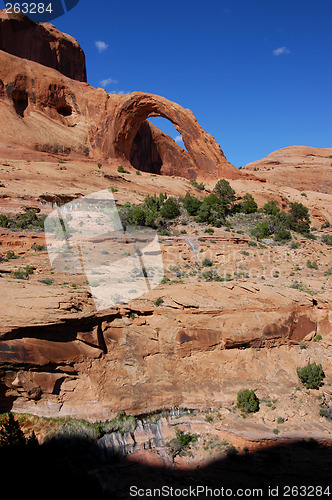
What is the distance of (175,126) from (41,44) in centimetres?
2005

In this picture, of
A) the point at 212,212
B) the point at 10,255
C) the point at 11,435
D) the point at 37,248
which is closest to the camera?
the point at 11,435

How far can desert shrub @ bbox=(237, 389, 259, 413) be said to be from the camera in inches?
404

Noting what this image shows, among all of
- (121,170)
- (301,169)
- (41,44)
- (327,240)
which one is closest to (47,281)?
(327,240)

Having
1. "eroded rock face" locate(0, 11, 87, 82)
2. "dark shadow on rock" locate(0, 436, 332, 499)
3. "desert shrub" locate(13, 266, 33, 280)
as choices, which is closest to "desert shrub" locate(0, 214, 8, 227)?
"desert shrub" locate(13, 266, 33, 280)

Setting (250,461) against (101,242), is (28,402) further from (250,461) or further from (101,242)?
(101,242)

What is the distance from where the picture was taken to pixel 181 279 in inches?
563

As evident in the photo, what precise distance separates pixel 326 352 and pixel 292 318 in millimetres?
1704

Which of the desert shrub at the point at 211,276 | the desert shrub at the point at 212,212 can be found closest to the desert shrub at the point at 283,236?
the desert shrub at the point at 212,212

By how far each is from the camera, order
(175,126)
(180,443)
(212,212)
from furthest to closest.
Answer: (175,126) < (212,212) < (180,443)

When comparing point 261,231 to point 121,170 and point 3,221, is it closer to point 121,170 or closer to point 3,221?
point 3,221

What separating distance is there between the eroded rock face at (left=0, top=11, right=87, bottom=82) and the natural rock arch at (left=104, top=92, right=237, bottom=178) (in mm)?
14013

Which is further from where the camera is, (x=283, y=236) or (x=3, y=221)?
(x=283, y=236)

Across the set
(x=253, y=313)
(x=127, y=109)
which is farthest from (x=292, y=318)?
(x=127, y=109)

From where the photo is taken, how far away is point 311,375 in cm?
1123
